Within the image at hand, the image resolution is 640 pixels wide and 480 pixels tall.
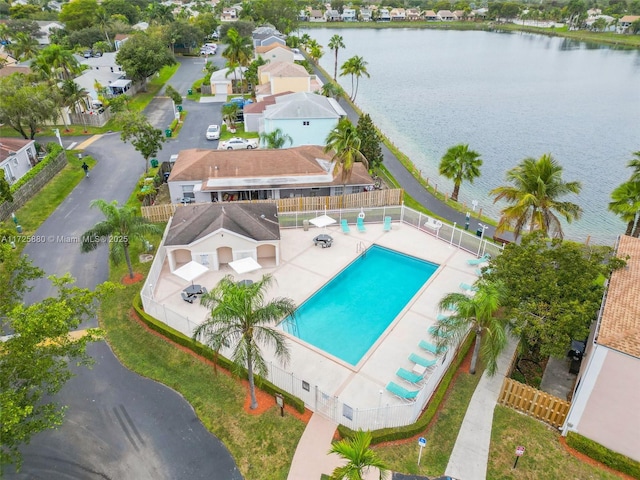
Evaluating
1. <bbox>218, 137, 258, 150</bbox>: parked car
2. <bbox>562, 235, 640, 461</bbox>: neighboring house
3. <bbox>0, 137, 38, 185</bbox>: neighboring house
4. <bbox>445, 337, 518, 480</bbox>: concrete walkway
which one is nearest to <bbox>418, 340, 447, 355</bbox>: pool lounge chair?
<bbox>445, 337, 518, 480</bbox>: concrete walkway

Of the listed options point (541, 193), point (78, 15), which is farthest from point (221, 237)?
point (78, 15)

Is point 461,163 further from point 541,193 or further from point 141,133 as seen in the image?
point 141,133

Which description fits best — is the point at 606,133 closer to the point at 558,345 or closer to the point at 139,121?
the point at 558,345

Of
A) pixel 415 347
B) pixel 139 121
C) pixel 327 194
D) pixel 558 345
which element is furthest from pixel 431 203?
pixel 139 121

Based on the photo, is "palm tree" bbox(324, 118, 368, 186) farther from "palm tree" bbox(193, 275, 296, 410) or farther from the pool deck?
"palm tree" bbox(193, 275, 296, 410)

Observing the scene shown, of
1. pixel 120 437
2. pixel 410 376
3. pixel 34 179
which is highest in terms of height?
pixel 34 179

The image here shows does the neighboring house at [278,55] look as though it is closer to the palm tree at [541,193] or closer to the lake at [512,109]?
the lake at [512,109]
